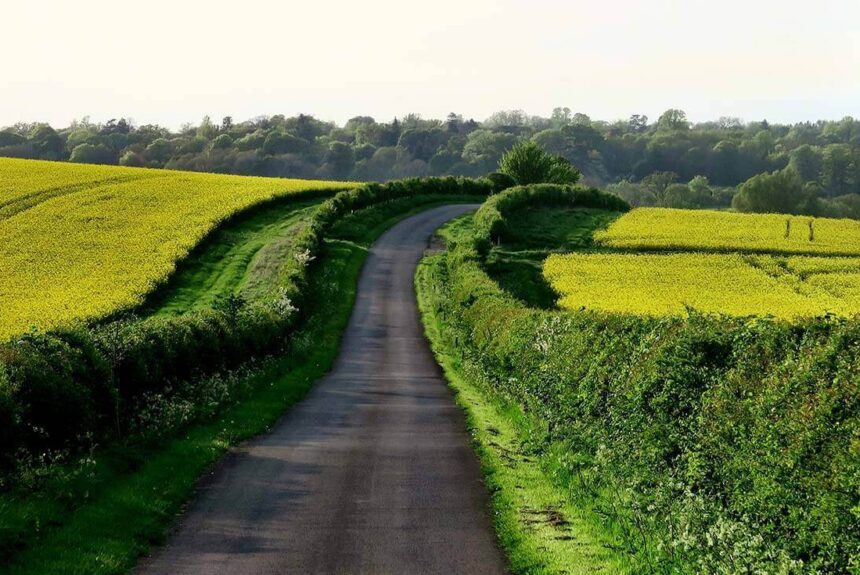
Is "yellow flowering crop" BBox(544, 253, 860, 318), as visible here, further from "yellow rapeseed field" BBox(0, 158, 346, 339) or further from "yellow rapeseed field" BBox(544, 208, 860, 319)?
"yellow rapeseed field" BBox(0, 158, 346, 339)

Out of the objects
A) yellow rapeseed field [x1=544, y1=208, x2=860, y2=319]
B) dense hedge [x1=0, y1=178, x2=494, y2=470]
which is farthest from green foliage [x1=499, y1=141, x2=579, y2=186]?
dense hedge [x1=0, y1=178, x2=494, y2=470]

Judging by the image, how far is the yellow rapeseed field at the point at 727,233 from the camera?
62.0 metres

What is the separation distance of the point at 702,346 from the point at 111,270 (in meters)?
43.2

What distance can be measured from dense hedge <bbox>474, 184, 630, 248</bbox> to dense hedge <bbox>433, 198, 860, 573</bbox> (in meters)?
41.8

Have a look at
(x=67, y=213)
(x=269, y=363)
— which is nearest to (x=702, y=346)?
(x=269, y=363)

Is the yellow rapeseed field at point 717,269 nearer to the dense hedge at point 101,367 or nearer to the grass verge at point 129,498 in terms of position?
the dense hedge at point 101,367

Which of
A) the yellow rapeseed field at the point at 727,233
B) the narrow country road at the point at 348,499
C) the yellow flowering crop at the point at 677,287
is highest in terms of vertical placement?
the yellow rapeseed field at the point at 727,233

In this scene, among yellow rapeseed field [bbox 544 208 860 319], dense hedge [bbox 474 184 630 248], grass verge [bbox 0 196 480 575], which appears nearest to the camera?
grass verge [bbox 0 196 480 575]

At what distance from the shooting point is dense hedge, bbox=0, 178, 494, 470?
1670cm

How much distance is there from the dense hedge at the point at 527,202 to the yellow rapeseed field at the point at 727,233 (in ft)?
12.3

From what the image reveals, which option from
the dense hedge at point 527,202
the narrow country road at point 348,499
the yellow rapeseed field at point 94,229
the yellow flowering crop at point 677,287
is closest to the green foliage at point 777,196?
the dense hedge at point 527,202

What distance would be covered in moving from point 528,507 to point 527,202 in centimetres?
6267

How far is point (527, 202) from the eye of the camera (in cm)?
7738

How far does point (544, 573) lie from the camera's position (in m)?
12.9
